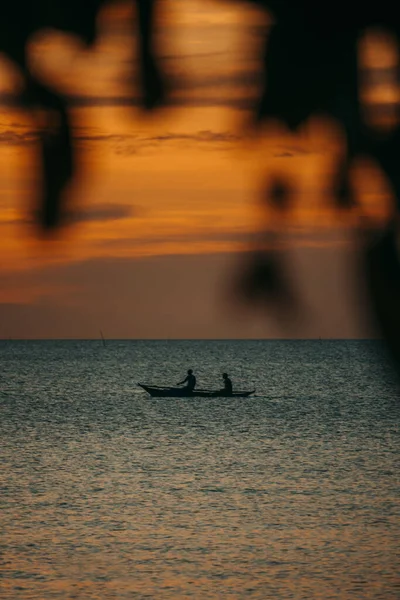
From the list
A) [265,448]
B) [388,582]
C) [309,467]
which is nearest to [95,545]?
[388,582]

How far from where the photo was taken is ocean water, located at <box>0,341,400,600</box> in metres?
27.0

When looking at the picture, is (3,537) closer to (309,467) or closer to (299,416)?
(309,467)

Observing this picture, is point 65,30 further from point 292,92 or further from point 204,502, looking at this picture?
point 204,502

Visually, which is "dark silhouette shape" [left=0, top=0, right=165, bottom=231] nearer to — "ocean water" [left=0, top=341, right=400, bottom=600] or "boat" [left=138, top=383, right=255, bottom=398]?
"ocean water" [left=0, top=341, right=400, bottom=600]

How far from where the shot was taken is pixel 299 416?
271 ft

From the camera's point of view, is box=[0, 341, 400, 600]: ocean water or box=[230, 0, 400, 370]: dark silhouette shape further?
box=[0, 341, 400, 600]: ocean water

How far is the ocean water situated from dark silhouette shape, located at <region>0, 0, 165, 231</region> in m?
0.43

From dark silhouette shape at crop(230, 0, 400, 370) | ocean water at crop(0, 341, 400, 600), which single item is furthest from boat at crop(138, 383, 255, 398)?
dark silhouette shape at crop(230, 0, 400, 370)

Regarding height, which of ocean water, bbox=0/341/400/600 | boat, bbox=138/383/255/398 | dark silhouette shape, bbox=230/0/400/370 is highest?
boat, bbox=138/383/255/398

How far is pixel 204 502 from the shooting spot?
132ft

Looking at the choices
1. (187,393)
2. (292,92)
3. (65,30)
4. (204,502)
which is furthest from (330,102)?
(187,393)

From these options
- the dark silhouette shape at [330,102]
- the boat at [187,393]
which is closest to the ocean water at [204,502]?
the dark silhouette shape at [330,102]

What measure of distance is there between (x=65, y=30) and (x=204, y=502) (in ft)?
129

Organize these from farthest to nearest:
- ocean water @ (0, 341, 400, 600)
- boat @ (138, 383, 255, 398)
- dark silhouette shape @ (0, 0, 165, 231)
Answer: boat @ (138, 383, 255, 398) < ocean water @ (0, 341, 400, 600) < dark silhouette shape @ (0, 0, 165, 231)
